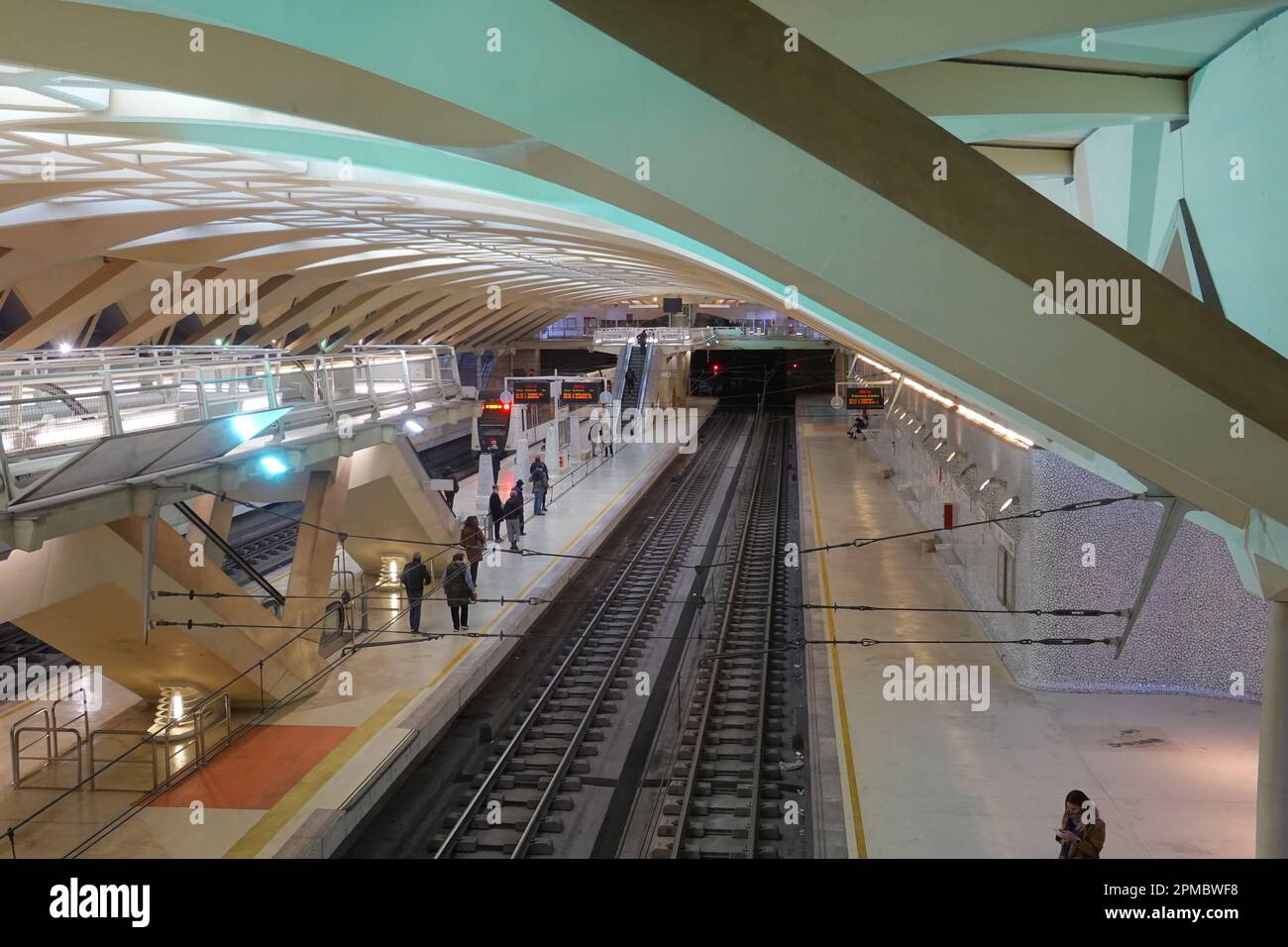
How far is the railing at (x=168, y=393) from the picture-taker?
8945 millimetres

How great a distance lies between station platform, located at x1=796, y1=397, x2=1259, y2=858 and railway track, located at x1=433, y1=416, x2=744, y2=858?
8.53 ft

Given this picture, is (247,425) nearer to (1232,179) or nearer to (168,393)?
(168,393)

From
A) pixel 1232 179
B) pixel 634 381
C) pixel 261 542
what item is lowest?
pixel 261 542

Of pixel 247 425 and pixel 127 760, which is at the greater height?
pixel 247 425

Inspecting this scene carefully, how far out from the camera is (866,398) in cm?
3195

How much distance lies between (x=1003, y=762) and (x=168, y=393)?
32.5ft

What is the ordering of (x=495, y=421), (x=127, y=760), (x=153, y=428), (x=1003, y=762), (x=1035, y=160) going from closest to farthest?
(x=1035, y=160)
(x=153, y=428)
(x=1003, y=762)
(x=127, y=760)
(x=495, y=421)

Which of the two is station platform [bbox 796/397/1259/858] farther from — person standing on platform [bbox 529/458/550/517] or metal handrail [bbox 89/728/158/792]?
person standing on platform [bbox 529/458/550/517]

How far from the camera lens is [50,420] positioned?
29.9ft

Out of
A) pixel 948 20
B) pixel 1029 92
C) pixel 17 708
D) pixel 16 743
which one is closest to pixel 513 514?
pixel 17 708

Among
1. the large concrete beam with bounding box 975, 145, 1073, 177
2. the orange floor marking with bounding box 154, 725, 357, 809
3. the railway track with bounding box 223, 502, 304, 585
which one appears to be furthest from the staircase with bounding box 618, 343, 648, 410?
the large concrete beam with bounding box 975, 145, 1073, 177

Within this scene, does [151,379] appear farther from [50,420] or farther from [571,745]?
[571,745]

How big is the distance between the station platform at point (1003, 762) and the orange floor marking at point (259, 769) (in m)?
4.98
